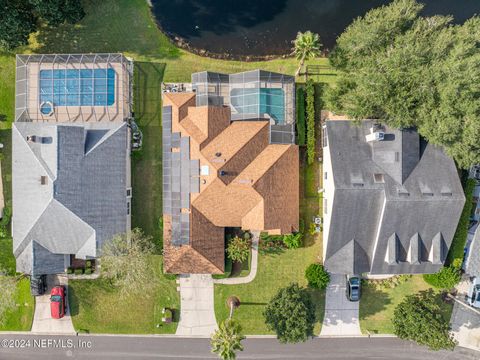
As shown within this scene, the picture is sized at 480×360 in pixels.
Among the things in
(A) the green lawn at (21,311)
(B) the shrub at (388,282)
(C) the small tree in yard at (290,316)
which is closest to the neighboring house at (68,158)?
(A) the green lawn at (21,311)

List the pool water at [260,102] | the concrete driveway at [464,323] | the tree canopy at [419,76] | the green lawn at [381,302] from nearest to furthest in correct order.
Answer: the tree canopy at [419,76], the pool water at [260,102], the green lawn at [381,302], the concrete driveway at [464,323]

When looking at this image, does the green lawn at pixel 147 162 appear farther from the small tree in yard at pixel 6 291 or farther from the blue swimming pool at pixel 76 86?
the small tree in yard at pixel 6 291

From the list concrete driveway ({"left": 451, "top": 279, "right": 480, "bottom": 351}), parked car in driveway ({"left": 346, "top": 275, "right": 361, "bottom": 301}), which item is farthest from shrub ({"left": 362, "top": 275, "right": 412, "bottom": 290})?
concrete driveway ({"left": 451, "top": 279, "right": 480, "bottom": 351})

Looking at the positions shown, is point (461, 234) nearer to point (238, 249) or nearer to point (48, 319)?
point (238, 249)

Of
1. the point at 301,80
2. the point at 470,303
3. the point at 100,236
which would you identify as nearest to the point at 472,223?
the point at 470,303

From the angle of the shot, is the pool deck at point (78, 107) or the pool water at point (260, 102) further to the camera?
the pool deck at point (78, 107)

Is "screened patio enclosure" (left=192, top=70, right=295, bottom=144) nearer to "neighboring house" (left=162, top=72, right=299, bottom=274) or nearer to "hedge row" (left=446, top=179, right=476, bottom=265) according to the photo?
"neighboring house" (left=162, top=72, right=299, bottom=274)
